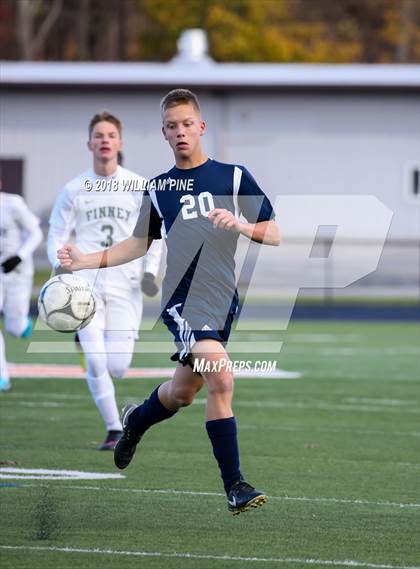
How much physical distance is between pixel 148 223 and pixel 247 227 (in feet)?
3.30

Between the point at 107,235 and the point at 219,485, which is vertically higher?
the point at 107,235

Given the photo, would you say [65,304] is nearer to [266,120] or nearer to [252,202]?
[252,202]

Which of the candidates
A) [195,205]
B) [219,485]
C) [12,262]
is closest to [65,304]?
[195,205]

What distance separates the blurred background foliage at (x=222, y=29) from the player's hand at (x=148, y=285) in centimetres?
3427

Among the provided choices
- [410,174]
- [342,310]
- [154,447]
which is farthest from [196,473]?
[410,174]

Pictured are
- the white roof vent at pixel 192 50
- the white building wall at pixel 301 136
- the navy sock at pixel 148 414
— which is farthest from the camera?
the white roof vent at pixel 192 50

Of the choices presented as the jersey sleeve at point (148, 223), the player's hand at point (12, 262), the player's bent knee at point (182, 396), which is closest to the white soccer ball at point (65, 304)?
the jersey sleeve at point (148, 223)

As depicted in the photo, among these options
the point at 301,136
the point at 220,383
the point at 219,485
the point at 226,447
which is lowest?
the point at 219,485

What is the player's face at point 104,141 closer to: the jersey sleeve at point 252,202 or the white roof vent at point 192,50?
the jersey sleeve at point 252,202

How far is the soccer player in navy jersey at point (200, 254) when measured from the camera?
6.82 m

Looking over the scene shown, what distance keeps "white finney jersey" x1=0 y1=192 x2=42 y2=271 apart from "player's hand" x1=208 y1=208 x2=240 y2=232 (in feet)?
20.7

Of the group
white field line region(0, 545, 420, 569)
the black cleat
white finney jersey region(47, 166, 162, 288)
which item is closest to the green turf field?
white field line region(0, 545, 420, 569)

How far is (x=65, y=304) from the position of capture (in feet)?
24.6

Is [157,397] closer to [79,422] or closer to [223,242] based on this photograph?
[223,242]
